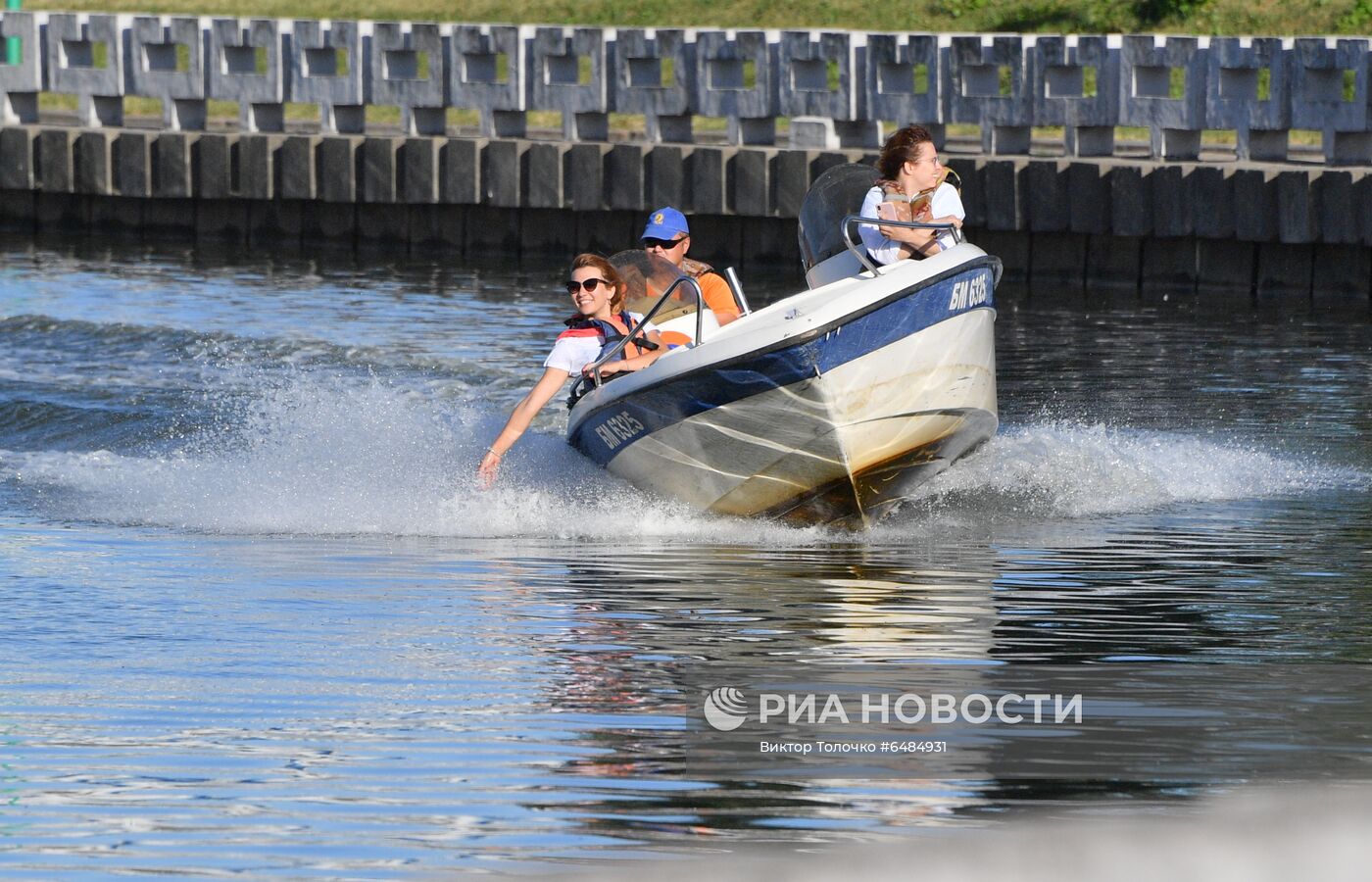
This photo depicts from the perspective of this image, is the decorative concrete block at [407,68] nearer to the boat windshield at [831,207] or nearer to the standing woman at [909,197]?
the boat windshield at [831,207]

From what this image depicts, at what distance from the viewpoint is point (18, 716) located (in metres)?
5.99

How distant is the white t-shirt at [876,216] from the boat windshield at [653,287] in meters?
0.85

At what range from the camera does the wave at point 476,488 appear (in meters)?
9.58

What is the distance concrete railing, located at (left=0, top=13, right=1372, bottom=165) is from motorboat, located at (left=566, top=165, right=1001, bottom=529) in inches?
440

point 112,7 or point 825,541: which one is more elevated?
point 112,7

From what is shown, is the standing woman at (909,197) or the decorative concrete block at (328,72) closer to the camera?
the standing woman at (909,197)

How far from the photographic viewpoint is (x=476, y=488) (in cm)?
993

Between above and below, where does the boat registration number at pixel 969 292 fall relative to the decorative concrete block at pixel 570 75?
below

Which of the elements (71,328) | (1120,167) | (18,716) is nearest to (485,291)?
(71,328)

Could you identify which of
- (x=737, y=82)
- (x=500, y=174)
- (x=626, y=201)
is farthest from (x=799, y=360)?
(x=500, y=174)

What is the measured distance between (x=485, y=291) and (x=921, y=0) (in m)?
14.8

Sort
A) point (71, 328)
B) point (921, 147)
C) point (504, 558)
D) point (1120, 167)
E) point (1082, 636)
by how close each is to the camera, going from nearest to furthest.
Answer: point (1082, 636), point (504, 558), point (921, 147), point (71, 328), point (1120, 167)

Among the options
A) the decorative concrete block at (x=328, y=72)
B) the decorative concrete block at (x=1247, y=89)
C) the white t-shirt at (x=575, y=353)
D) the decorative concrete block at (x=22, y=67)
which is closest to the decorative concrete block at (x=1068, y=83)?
the decorative concrete block at (x=1247, y=89)

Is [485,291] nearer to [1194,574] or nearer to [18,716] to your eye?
[1194,574]
